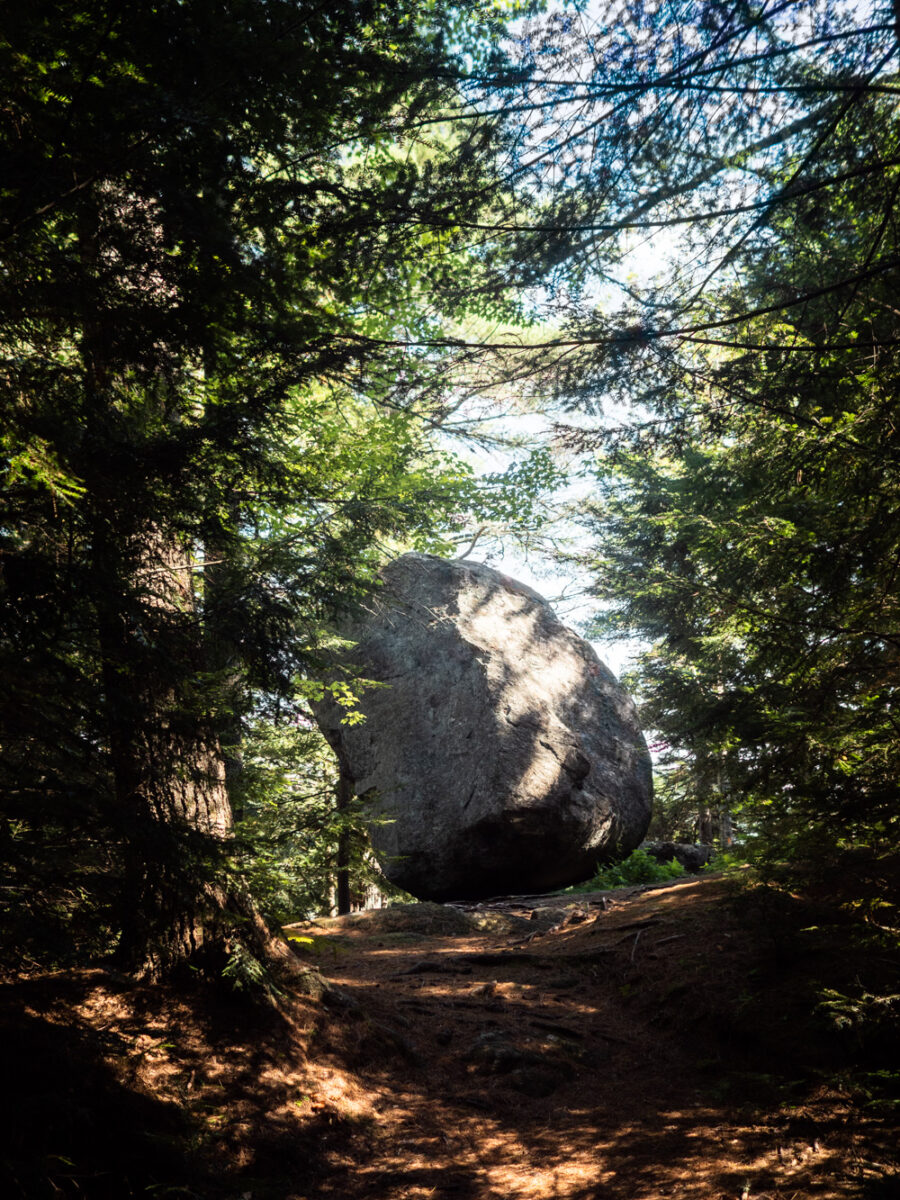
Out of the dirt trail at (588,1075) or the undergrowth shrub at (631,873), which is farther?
the undergrowth shrub at (631,873)

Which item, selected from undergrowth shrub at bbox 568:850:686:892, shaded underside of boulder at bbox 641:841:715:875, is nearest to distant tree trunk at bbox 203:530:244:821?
undergrowth shrub at bbox 568:850:686:892

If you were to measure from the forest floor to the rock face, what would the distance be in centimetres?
413

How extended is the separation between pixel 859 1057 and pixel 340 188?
21.0 feet

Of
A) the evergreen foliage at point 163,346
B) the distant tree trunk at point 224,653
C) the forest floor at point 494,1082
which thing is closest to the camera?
the evergreen foliage at point 163,346

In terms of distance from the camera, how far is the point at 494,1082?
16.2 feet

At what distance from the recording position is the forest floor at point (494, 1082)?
10.3 ft

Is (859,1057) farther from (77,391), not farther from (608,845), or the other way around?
(608,845)

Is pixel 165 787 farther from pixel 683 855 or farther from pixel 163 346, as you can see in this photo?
pixel 683 855

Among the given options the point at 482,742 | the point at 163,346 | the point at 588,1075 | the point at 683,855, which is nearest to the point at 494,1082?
the point at 588,1075

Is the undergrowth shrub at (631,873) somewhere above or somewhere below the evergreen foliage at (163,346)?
below

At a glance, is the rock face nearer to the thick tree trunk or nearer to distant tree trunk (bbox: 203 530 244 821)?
distant tree trunk (bbox: 203 530 244 821)

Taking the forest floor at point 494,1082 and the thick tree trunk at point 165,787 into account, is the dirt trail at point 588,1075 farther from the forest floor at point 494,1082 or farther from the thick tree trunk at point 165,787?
the thick tree trunk at point 165,787

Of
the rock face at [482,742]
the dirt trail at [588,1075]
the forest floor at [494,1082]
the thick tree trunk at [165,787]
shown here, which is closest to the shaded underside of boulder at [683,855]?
the rock face at [482,742]

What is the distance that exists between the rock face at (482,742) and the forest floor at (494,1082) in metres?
4.13
